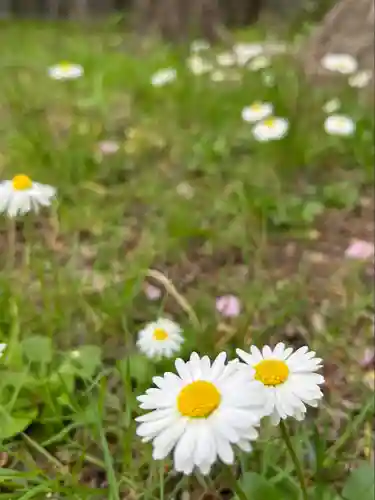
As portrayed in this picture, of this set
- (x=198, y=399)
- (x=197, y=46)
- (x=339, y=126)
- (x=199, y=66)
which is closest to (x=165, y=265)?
(x=339, y=126)

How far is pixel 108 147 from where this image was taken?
1.62 meters

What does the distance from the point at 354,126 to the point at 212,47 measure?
137 centimetres

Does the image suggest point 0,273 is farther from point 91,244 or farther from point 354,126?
point 354,126

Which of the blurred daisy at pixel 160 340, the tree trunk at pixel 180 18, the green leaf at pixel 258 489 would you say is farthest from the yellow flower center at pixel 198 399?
the tree trunk at pixel 180 18

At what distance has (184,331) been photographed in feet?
3.15

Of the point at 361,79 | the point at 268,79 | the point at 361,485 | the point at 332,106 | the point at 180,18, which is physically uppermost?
the point at 180,18

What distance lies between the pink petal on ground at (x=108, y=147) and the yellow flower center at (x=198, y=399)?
44.4 inches

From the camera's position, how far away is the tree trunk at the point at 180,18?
3.01 m

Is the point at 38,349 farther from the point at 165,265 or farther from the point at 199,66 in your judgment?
the point at 199,66

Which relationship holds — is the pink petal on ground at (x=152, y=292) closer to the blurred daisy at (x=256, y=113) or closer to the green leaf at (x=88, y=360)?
the green leaf at (x=88, y=360)

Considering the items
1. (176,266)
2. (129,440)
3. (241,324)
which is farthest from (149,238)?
(129,440)

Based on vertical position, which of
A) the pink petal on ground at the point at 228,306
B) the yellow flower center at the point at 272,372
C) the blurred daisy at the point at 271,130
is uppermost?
the blurred daisy at the point at 271,130

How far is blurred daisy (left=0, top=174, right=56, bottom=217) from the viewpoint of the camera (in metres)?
0.88

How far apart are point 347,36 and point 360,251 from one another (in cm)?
98
